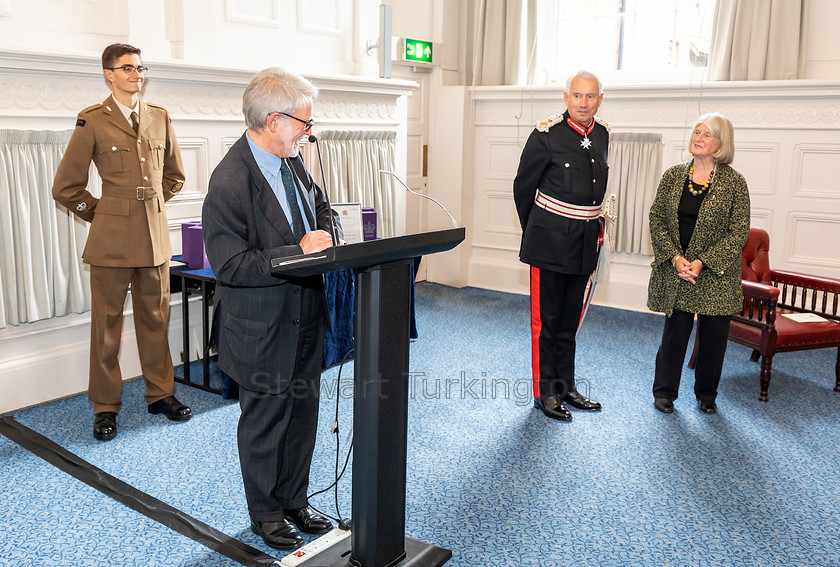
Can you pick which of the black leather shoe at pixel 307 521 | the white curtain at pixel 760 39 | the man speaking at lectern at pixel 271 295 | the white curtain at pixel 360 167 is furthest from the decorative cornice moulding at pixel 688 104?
the black leather shoe at pixel 307 521

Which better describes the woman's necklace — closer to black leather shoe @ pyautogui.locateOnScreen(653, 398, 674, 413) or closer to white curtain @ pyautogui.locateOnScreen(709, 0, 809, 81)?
black leather shoe @ pyautogui.locateOnScreen(653, 398, 674, 413)

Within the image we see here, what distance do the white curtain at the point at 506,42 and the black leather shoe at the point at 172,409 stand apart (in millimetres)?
3892

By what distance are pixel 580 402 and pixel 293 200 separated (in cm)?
205

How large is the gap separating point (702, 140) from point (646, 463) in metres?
1.47

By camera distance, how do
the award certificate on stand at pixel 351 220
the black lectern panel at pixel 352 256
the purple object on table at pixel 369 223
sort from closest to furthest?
the black lectern panel at pixel 352 256 < the award certificate on stand at pixel 351 220 < the purple object on table at pixel 369 223

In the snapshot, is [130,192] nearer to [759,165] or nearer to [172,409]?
[172,409]

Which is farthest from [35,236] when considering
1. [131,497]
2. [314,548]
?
[314,548]

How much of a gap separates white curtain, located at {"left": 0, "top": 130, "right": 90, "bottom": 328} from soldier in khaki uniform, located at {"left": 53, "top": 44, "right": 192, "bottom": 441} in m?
0.35

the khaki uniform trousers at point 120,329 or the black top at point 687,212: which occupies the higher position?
the black top at point 687,212

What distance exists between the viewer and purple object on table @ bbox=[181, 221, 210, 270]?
151 inches

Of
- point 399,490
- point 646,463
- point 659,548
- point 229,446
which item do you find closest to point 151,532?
point 229,446

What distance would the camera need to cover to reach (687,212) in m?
3.48

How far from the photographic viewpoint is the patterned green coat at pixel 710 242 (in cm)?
341

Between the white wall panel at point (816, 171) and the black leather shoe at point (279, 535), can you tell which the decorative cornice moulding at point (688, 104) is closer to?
the white wall panel at point (816, 171)
